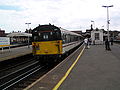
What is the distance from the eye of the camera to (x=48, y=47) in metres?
12.8

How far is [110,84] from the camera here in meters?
6.41

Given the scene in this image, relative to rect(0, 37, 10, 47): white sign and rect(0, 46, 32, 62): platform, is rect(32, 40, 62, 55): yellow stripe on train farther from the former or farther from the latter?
rect(0, 37, 10, 47): white sign

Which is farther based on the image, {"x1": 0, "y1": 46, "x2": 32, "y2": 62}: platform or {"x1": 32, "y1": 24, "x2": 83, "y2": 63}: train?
{"x1": 0, "y1": 46, "x2": 32, "y2": 62}: platform

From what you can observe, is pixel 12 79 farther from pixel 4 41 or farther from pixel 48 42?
pixel 4 41

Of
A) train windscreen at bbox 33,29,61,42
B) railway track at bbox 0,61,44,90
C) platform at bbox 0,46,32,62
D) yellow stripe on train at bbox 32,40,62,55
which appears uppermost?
train windscreen at bbox 33,29,61,42

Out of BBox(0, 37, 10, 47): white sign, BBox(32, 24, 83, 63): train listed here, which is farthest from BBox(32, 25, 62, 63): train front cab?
BBox(0, 37, 10, 47): white sign

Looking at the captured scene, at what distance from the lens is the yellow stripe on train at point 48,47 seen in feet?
41.7

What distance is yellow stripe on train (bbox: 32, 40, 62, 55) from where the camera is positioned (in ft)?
41.7

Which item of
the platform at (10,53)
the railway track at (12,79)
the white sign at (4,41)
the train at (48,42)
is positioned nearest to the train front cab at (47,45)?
the train at (48,42)

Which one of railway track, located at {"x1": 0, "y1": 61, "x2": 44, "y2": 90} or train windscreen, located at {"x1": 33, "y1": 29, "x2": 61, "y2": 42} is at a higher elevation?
train windscreen, located at {"x1": 33, "y1": 29, "x2": 61, "y2": 42}

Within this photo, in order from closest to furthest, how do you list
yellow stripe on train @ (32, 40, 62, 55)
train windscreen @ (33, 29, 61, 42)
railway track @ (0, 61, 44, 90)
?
railway track @ (0, 61, 44, 90), yellow stripe on train @ (32, 40, 62, 55), train windscreen @ (33, 29, 61, 42)

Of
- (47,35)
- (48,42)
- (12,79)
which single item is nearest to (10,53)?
(47,35)

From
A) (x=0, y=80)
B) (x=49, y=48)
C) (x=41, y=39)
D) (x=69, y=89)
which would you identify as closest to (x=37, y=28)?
(x=41, y=39)

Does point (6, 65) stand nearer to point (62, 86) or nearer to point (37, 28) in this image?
point (37, 28)
